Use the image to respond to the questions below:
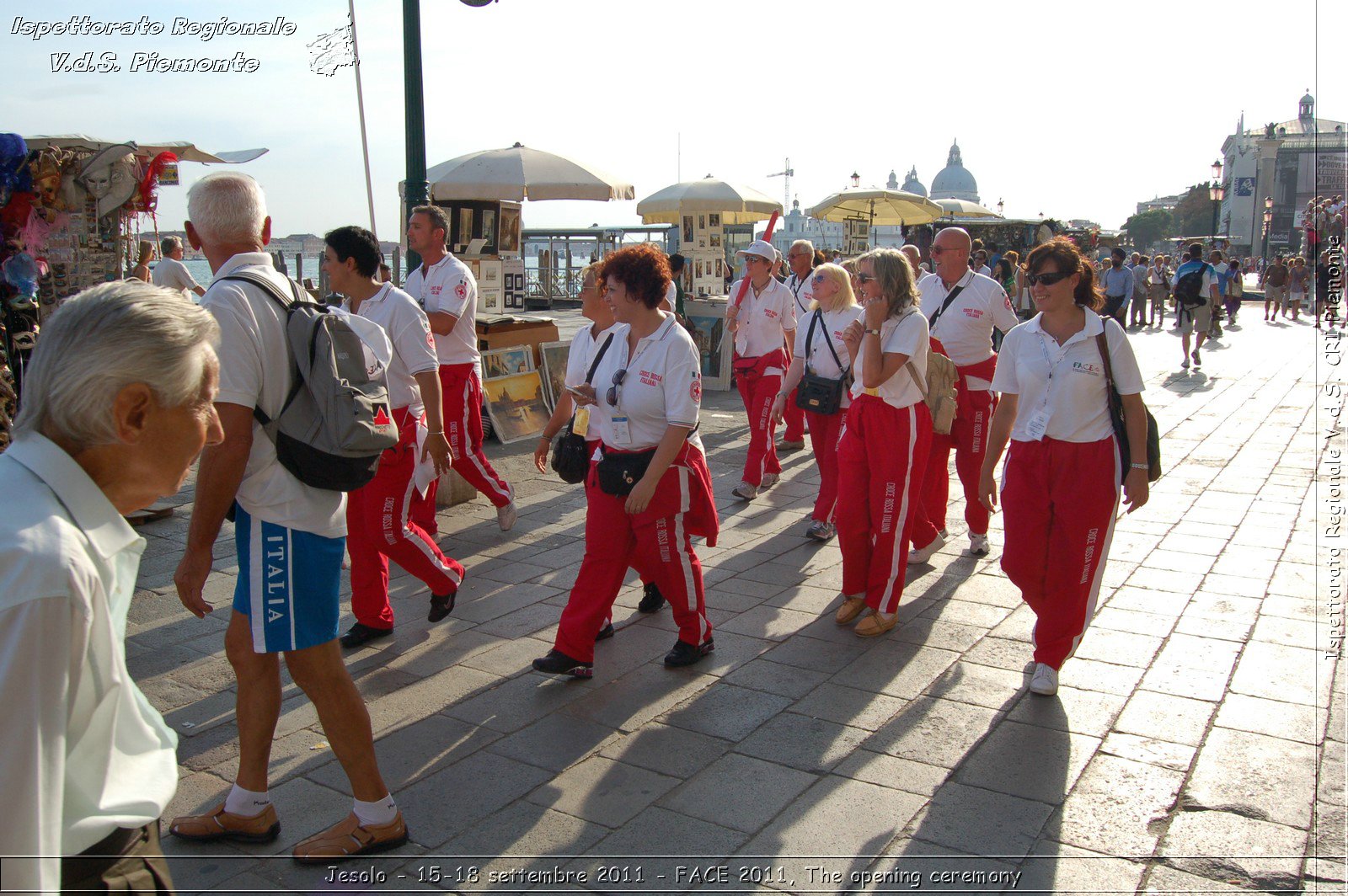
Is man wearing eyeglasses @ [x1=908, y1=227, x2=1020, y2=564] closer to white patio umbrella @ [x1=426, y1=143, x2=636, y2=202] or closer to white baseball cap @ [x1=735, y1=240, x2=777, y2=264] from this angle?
white baseball cap @ [x1=735, y1=240, x2=777, y2=264]

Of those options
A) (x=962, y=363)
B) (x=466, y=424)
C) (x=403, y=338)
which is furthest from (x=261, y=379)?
(x=962, y=363)

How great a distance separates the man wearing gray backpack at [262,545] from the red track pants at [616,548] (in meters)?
1.33

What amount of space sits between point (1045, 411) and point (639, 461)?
1.74m

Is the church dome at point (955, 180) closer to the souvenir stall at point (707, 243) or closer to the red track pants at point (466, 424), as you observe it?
the souvenir stall at point (707, 243)

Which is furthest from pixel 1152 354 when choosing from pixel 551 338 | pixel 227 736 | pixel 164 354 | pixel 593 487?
pixel 164 354

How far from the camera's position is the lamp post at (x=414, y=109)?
27.4 feet

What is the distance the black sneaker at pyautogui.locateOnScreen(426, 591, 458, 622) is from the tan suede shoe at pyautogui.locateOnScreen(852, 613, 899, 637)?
2060mm

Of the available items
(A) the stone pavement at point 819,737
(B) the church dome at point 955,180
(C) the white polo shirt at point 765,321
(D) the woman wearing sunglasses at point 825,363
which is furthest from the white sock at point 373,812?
(B) the church dome at point 955,180

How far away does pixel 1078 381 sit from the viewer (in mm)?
4223

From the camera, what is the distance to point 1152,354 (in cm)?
1867

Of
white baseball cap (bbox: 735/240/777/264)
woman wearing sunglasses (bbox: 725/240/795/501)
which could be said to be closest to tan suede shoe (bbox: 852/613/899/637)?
woman wearing sunglasses (bbox: 725/240/795/501)

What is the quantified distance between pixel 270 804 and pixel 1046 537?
3.19 meters

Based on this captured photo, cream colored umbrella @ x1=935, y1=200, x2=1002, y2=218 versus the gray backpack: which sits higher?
cream colored umbrella @ x1=935, y1=200, x2=1002, y2=218

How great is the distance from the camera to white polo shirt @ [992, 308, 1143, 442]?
420 centimetres
